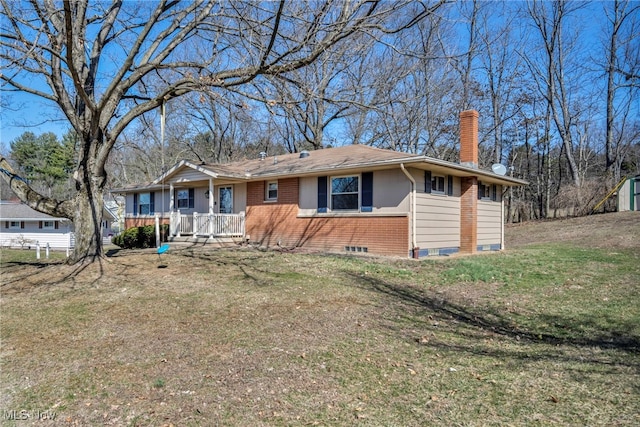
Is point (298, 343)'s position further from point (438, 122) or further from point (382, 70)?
point (438, 122)

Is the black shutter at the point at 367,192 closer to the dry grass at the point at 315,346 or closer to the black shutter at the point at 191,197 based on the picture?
the dry grass at the point at 315,346

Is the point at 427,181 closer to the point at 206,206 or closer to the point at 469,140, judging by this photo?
the point at 469,140

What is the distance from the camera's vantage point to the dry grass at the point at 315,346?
3553mm

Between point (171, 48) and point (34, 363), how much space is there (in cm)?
704

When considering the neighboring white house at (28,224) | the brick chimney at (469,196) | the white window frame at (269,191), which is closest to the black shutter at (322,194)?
the white window frame at (269,191)

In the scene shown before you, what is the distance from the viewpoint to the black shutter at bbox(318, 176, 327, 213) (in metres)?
15.0

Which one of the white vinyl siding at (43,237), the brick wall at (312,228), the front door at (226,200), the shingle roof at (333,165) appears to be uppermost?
the shingle roof at (333,165)

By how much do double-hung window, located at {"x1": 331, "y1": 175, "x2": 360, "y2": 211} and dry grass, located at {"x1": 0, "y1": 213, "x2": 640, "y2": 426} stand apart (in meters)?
4.54

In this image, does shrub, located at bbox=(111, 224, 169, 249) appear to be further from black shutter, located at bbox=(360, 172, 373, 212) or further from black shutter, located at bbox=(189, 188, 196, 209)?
black shutter, located at bbox=(360, 172, 373, 212)

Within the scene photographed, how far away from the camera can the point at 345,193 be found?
14.5 m

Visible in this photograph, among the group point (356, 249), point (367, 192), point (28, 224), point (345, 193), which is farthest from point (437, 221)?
point (28, 224)

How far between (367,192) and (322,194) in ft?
6.26

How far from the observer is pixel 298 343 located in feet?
17.1

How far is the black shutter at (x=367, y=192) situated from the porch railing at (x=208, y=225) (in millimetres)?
6110
